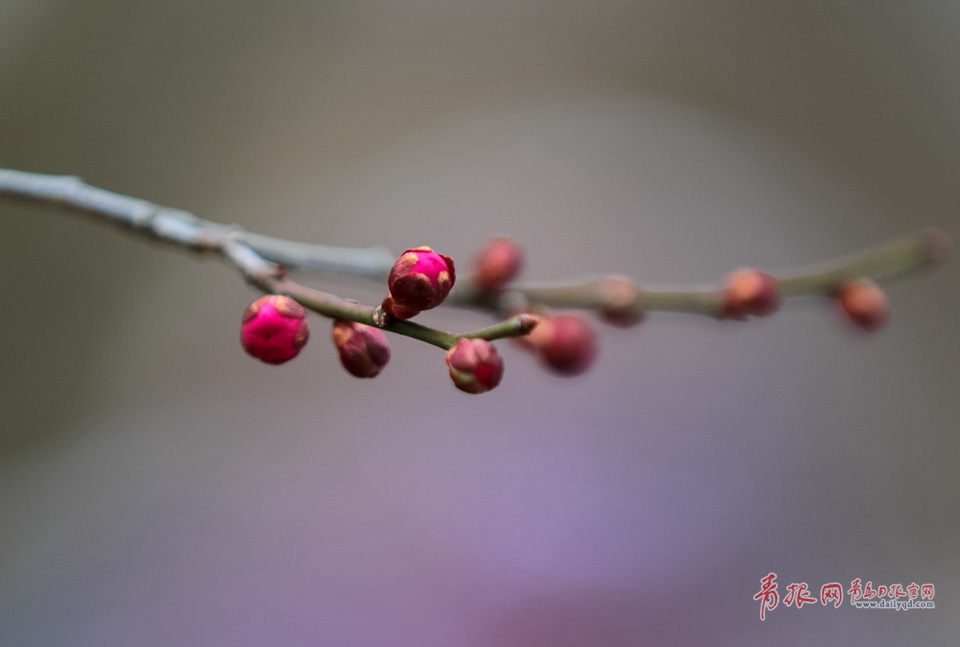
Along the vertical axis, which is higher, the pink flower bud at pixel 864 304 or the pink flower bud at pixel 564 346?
the pink flower bud at pixel 864 304

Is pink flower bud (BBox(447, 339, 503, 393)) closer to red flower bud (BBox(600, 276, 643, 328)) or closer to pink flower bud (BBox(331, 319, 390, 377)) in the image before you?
pink flower bud (BBox(331, 319, 390, 377))

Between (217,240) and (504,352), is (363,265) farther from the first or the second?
Answer: (504,352)

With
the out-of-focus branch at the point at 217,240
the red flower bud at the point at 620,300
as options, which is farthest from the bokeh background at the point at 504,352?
the out-of-focus branch at the point at 217,240


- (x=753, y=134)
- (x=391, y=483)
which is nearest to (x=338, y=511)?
(x=391, y=483)

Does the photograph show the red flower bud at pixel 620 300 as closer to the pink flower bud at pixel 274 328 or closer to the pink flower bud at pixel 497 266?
the pink flower bud at pixel 497 266

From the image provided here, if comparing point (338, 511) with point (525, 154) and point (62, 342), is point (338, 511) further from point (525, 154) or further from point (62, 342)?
point (525, 154)

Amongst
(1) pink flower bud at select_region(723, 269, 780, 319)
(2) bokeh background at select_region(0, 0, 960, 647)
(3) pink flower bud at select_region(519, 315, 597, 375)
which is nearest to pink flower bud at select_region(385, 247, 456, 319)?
(3) pink flower bud at select_region(519, 315, 597, 375)
